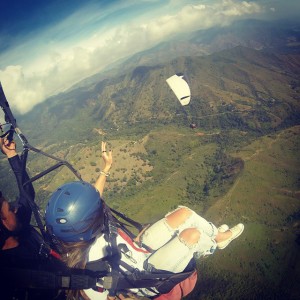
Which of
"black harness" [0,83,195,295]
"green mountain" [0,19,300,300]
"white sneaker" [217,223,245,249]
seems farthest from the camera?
"green mountain" [0,19,300,300]

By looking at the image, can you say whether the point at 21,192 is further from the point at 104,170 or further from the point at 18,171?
the point at 104,170

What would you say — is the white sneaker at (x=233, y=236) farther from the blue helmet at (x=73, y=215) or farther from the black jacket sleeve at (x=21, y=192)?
the black jacket sleeve at (x=21, y=192)

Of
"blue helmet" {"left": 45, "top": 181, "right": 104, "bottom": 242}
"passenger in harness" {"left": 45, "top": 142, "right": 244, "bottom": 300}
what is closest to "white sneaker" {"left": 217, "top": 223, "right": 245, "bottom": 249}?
"passenger in harness" {"left": 45, "top": 142, "right": 244, "bottom": 300}

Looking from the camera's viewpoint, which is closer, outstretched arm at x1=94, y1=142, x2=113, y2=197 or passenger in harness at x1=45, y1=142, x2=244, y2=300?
passenger in harness at x1=45, y1=142, x2=244, y2=300

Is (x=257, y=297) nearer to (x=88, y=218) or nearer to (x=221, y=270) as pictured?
(x=221, y=270)

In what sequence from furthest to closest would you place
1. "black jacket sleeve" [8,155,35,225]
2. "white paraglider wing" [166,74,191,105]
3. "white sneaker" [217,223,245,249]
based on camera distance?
"white paraglider wing" [166,74,191,105]
"white sneaker" [217,223,245,249]
"black jacket sleeve" [8,155,35,225]

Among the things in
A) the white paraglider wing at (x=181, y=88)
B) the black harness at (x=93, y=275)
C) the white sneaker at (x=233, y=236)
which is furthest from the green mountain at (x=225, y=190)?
the black harness at (x=93, y=275)

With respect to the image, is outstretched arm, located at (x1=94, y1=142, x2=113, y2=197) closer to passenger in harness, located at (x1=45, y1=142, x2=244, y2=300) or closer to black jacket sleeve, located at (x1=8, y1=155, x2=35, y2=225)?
passenger in harness, located at (x1=45, y1=142, x2=244, y2=300)

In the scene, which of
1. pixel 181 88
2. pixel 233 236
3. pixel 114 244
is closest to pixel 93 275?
pixel 114 244
